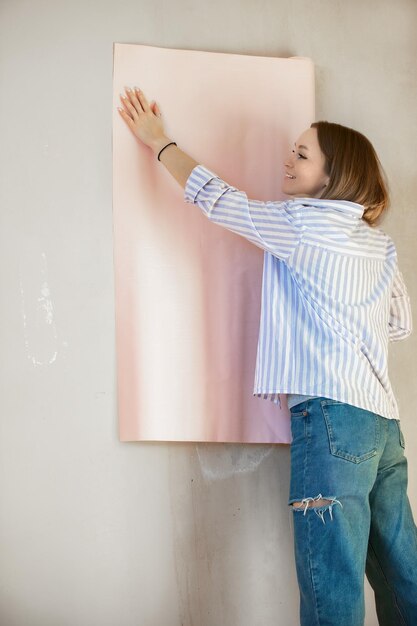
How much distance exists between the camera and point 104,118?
1.83m

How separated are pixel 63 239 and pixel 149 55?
519 millimetres

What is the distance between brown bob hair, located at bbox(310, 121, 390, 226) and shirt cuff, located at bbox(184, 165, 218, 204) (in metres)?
0.26

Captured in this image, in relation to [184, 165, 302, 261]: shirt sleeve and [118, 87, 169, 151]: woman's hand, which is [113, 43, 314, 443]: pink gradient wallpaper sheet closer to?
[118, 87, 169, 151]: woman's hand

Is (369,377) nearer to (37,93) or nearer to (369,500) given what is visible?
(369,500)

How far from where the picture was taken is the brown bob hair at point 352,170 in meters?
1.61

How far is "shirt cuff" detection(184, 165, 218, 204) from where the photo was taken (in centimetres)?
159

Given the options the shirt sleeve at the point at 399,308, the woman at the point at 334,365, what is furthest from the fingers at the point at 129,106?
the shirt sleeve at the point at 399,308

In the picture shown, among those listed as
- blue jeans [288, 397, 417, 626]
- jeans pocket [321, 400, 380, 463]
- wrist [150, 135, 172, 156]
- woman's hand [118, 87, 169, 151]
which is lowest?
blue jeans [288, 397, 417, 626]

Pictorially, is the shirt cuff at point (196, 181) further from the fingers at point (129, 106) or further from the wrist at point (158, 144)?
the fingers at point (129, 106)

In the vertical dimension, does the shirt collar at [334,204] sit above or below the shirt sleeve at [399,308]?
above

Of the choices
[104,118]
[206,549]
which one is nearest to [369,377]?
[206,549]

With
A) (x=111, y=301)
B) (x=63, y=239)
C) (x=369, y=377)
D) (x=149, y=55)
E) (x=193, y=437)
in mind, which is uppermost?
(x=149, y=55)

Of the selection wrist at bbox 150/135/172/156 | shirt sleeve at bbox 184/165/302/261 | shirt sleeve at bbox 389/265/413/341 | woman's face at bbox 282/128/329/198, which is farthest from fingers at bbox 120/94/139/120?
shirt sleeve at bbox 389/265/413/341

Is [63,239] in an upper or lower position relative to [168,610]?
upper
